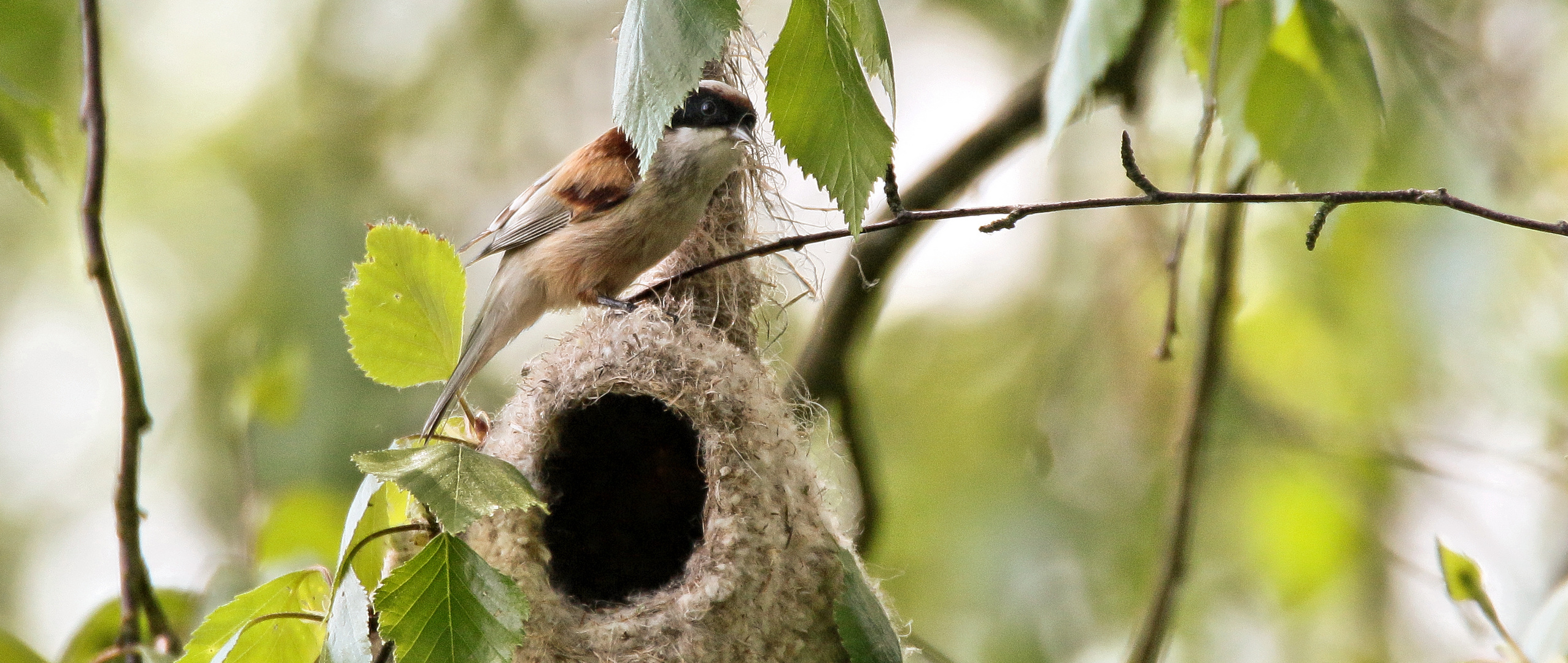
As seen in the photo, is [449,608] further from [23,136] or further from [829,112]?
[23,136]

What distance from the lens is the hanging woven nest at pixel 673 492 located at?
1712mm

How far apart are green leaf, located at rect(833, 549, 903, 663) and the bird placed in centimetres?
70

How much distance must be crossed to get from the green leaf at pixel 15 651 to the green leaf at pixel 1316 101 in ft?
6.23

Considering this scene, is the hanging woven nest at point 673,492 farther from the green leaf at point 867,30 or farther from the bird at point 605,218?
the green leaf at point 867,30

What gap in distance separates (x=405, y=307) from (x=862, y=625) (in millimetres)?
723

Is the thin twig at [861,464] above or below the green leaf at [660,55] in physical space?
below

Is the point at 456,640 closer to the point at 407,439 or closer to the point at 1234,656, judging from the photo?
the point at 407,439

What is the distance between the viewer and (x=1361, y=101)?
5.24 ft

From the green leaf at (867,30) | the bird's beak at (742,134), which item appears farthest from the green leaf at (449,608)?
the bird's beak at (742,134)

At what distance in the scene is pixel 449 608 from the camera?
1204 millimetres

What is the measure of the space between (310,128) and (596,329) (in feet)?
9.36

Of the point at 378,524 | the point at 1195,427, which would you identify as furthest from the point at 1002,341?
the point at 378,524

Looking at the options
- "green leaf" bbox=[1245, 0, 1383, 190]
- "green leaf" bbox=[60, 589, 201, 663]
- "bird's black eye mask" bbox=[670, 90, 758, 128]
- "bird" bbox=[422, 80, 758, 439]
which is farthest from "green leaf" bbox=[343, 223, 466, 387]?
"green leaf" bbox=[1245, 0, 1383, 190]

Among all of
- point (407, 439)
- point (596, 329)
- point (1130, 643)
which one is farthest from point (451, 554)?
point (1130, 643)
